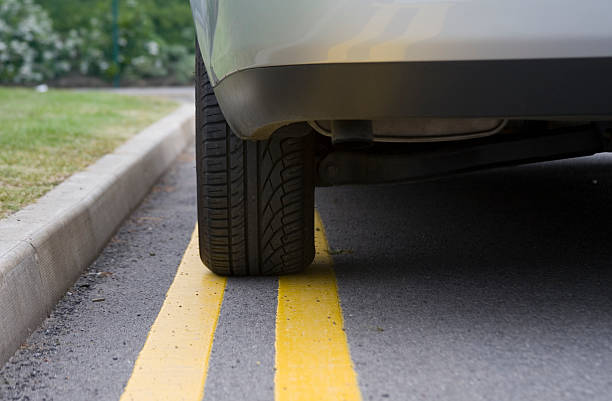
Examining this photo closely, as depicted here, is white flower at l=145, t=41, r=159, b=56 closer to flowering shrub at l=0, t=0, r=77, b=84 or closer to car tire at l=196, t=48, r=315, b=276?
flowering shrub at l=0, t=0, r=77, b=84

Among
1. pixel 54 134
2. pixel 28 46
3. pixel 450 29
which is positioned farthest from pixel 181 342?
pixel 28 46

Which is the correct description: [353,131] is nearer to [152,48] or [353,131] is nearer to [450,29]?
[450,29]

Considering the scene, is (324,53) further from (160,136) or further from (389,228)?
(160,136)

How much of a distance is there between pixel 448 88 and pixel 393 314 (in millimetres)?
686

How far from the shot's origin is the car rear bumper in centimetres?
173

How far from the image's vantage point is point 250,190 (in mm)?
2389

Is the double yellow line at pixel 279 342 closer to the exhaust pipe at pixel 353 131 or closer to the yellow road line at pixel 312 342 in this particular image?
the yellow road line at pixel 312 342

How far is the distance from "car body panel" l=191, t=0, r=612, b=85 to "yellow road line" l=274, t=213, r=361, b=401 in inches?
25.7

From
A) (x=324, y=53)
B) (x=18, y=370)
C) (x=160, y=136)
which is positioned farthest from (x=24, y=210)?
(x=160, y=136)

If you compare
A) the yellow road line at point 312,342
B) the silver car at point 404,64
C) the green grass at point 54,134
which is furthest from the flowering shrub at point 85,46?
the silver car at point 404,64

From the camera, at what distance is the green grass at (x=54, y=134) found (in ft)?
11.3

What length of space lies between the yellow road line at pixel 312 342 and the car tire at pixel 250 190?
0.45 feet

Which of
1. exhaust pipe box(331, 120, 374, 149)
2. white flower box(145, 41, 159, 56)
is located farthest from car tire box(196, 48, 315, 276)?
white flower box(145, 41, 159, 56)

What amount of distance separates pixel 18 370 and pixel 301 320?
69 cm
